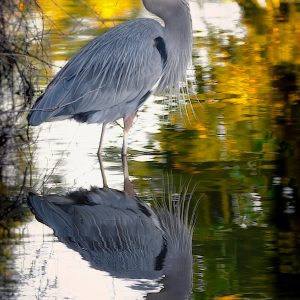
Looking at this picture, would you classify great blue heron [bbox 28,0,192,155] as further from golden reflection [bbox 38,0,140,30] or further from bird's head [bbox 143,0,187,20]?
golden reflection [bbox 38,0,140,30]

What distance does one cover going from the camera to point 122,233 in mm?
7398

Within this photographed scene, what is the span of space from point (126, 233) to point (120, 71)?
8.27ft

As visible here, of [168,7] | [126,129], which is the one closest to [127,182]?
[126,129]

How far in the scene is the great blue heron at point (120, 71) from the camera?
9453 millimetres

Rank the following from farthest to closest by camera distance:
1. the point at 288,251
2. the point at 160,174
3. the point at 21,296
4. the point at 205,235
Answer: the point at 160,174 < the point at 205,235 < the point at 288,251 < the point at 21,296

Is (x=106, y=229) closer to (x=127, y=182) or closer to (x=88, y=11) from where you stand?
(x=127, y=182)

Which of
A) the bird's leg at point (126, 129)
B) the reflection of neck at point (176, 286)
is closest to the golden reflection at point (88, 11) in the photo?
the bird's leg at point (126, 129)

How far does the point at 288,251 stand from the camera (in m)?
6.83

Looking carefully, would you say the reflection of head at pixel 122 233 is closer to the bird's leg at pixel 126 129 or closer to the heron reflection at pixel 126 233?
the heron reflection at pixel 126 233

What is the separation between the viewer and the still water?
6387 millimetres

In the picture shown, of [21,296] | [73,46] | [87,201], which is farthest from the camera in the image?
[73,46]

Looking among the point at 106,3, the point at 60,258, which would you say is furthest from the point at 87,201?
the point at 106,3

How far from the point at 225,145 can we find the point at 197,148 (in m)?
0.24

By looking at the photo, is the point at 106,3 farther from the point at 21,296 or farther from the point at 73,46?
the point at 21,296
